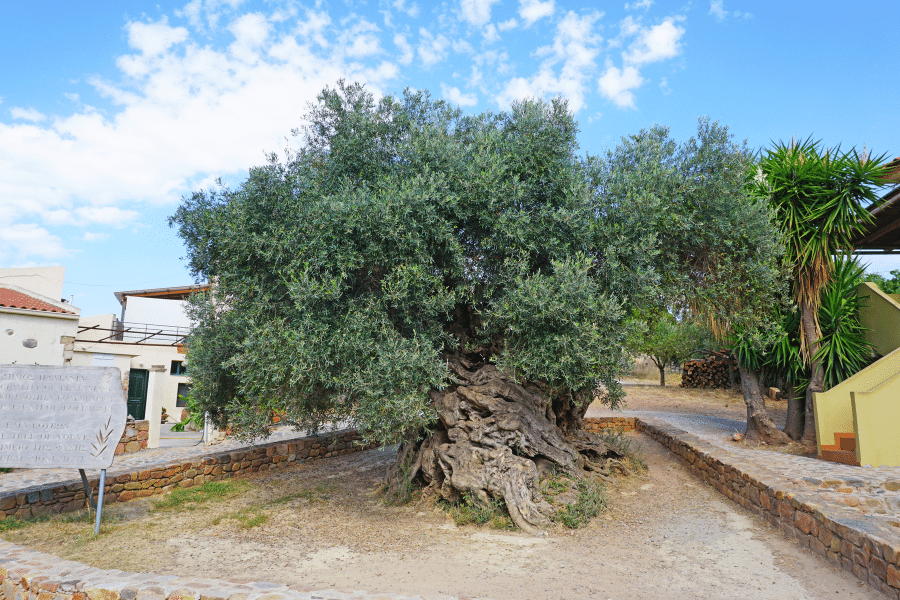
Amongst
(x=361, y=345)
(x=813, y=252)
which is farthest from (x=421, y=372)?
(x=813, y=252)

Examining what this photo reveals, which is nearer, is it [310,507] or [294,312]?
[294,312]

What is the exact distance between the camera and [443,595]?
4.96 metres

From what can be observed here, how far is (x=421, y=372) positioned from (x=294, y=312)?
1.99m

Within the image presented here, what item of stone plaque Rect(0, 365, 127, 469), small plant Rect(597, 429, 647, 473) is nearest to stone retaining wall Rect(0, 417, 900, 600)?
stone plaque Rect(0, 365, 127, 469)

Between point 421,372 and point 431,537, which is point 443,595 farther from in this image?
point 421,372

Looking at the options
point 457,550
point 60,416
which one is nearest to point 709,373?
point 457,550

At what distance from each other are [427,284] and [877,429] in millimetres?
8528

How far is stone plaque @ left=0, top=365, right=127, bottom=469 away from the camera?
7293mm

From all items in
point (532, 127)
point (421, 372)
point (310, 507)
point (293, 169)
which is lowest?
point (310, 507)

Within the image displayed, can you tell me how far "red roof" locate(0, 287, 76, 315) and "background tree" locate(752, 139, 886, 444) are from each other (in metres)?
21.0

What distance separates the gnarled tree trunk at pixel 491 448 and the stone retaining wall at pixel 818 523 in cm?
216

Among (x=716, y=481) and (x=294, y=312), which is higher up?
(x=294, y=312)

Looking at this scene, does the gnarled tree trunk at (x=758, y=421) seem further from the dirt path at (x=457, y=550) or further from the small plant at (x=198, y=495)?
the small plant at (x=198, y=495)

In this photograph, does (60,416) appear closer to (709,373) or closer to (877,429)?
(877,429)
